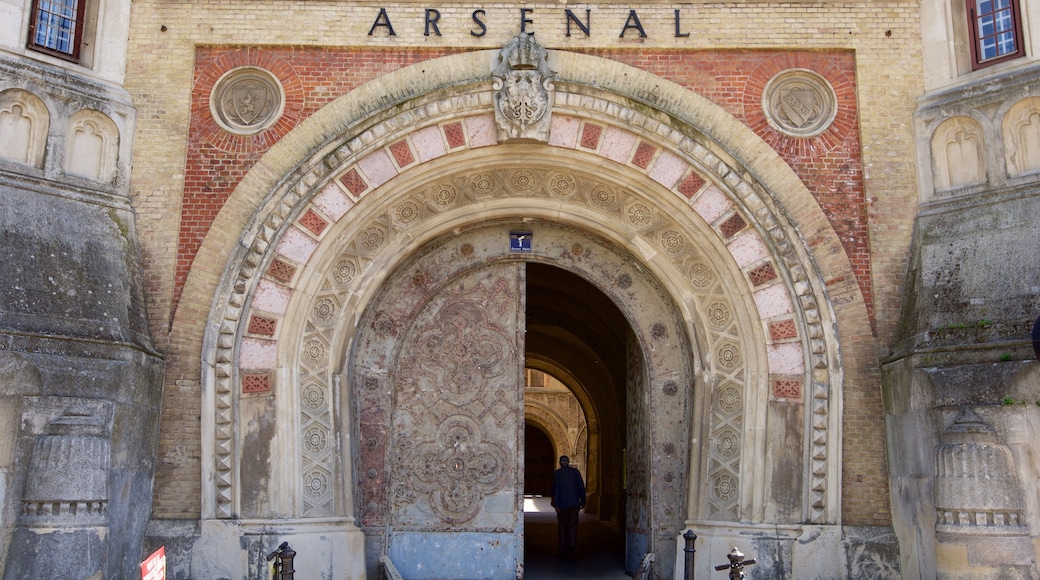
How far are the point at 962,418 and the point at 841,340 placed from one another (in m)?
1.54

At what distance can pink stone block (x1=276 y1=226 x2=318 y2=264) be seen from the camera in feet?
34.7

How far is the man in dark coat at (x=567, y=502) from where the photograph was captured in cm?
1415

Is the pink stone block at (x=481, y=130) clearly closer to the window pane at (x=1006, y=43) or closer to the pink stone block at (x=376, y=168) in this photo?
the pink stone block at (x=376, y=168)

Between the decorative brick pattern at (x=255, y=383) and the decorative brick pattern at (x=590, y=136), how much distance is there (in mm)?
4066

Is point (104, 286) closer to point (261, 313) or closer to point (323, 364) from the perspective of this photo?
point (261, 313)

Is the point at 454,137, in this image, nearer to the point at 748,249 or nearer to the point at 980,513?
the point at 748,249

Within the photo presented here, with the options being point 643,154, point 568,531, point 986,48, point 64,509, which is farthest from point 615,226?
point 64,509

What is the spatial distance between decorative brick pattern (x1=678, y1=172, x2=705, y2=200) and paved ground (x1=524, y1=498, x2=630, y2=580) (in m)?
4.48

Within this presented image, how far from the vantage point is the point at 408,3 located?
36.7 ft

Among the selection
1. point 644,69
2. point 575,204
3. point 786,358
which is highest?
point 644,69

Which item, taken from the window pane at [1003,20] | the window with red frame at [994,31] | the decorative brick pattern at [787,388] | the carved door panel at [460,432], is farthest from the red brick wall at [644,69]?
the carved door panel at [460,432]

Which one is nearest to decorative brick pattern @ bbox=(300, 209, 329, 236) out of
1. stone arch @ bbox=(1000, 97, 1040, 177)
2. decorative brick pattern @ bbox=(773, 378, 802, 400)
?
decorative brick pattern @ bbox=(773, 378, 802, 400)

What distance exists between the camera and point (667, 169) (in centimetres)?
1077

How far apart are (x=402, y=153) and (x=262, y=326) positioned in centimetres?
229
